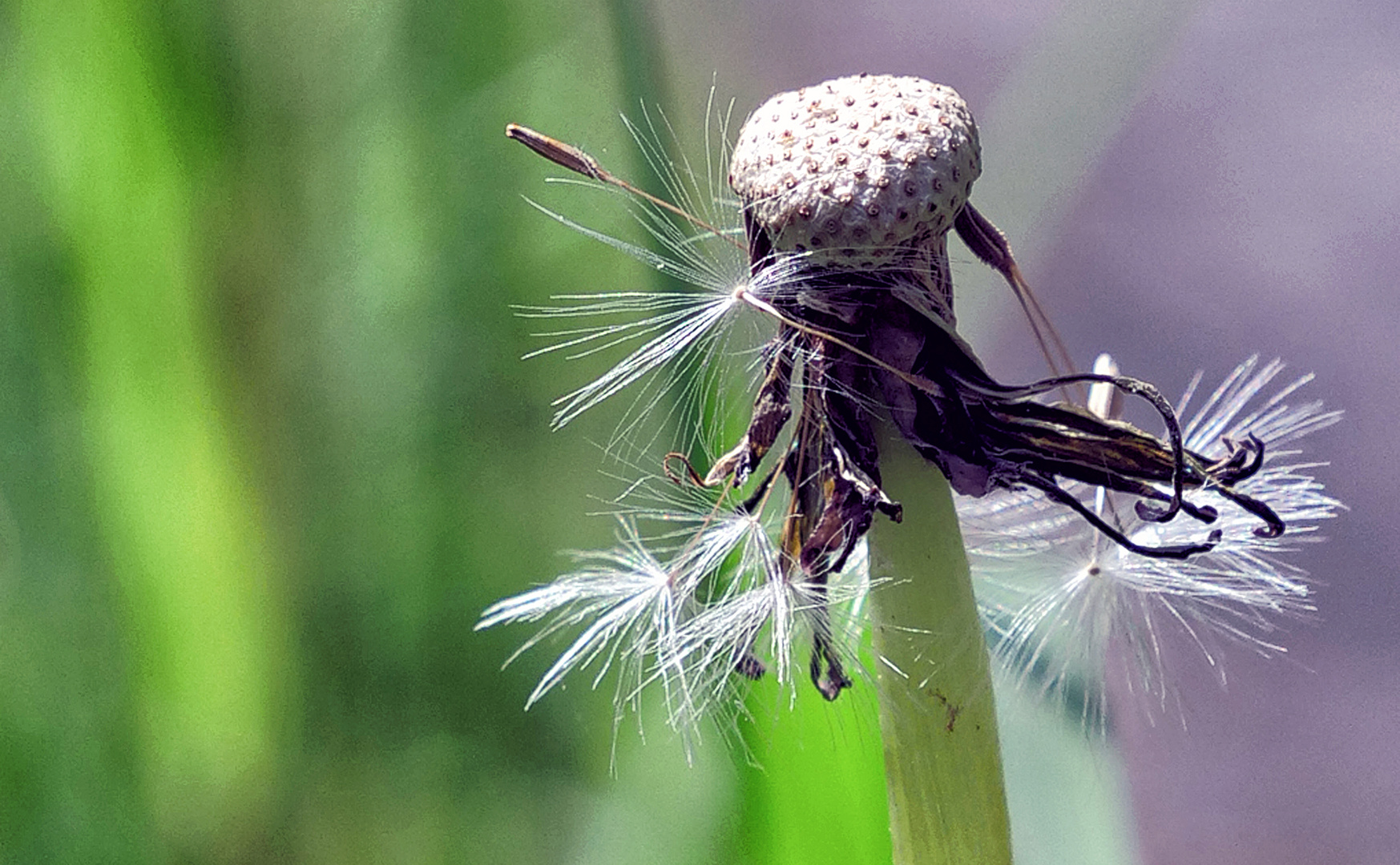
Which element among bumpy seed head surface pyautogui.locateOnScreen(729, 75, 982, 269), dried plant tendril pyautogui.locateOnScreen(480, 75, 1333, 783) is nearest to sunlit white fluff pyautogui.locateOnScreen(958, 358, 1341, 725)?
dried plant tendril pyautogui.locateOnScreen(480, 75, 1333, 783)

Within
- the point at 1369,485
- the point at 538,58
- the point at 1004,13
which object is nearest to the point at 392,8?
the point at 538,58

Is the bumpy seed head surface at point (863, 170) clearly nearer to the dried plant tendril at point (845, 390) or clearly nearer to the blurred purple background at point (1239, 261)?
the dried plant tendril at point (845, 390)

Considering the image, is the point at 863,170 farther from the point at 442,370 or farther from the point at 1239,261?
the point at 1239,261

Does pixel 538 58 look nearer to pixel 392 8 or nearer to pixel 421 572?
pixel 392 8

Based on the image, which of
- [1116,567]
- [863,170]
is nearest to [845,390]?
[863,170]

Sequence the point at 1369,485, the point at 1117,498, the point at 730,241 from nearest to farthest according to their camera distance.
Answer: the point at 730,241
the point at 1117,498
the point at 1369,485

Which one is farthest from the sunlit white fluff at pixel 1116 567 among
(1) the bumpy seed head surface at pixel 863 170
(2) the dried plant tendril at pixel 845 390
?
(1) the bumpy seed head surface at pixel 863 170
